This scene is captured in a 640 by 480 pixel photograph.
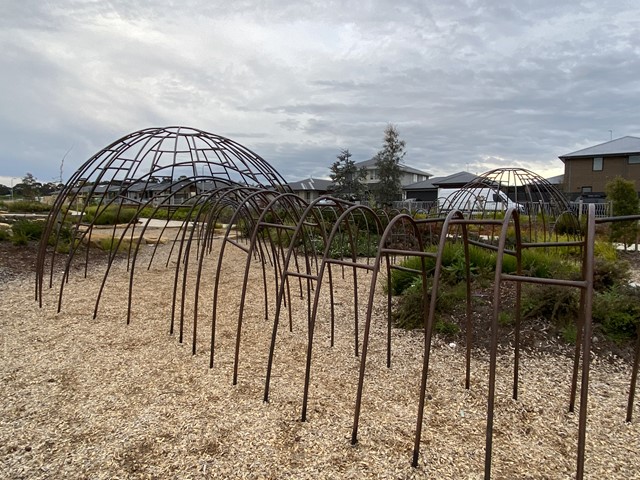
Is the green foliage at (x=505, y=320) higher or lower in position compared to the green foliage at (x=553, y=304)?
lower

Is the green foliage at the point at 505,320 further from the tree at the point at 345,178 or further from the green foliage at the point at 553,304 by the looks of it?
the tree at the point at 345,178

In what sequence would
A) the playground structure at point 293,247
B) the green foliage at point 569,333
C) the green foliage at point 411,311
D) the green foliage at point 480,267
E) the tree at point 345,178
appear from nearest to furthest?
the playground structure at point 293,247 → the green foliage at point 569,333 → the green foliage at point 411,311 → the green foliage at point 480,267 → the tree at point 345,178

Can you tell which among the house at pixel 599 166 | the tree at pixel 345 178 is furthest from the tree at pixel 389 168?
the house at pixel 599 166

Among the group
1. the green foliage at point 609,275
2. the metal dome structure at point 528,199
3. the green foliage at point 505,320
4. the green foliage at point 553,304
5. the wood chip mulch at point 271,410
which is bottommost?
the wood chip mulch at point 271,410

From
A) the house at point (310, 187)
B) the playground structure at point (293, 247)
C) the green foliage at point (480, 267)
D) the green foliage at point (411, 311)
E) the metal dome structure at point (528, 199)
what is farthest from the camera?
the house at point (310, 187)

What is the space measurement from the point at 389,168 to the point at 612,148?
16.8m

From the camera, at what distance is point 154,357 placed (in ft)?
13.0

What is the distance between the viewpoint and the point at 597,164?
97.3 feet

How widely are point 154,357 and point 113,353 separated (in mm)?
459

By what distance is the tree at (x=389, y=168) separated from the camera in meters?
30.3

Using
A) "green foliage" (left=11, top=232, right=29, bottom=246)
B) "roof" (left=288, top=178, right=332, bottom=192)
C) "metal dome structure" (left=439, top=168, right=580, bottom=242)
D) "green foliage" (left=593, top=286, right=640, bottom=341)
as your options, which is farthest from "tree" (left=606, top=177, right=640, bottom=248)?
"roof" (left=288, top=178, right=332, bottom=192)

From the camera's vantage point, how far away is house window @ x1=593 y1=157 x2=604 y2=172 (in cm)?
2955

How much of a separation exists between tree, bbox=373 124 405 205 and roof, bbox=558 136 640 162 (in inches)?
513

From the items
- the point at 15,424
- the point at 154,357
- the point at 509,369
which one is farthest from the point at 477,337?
the point at 15,424
